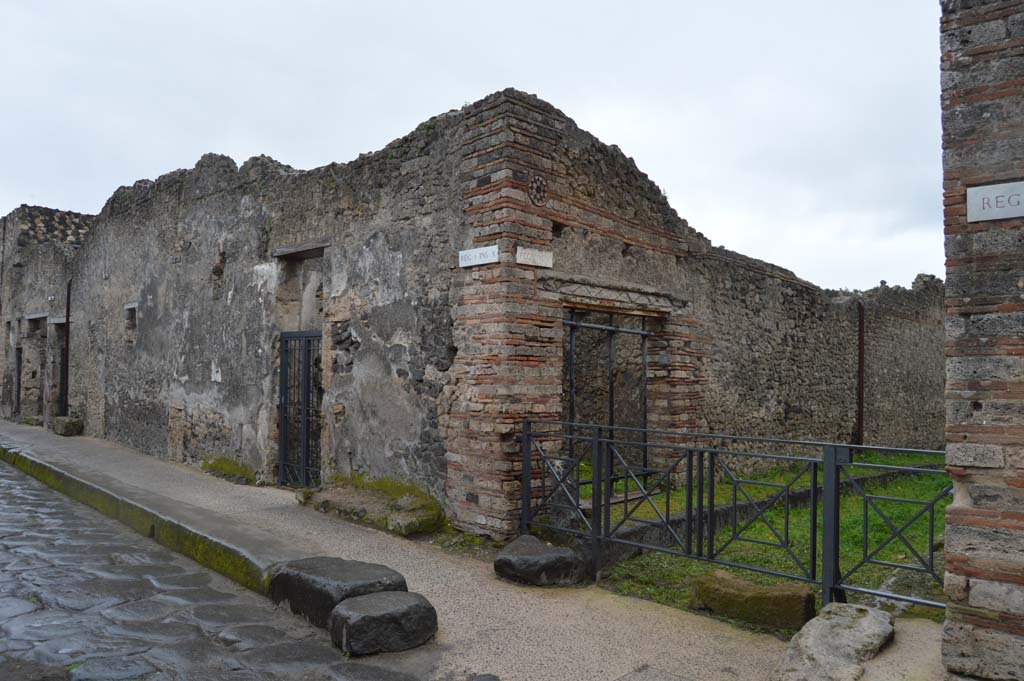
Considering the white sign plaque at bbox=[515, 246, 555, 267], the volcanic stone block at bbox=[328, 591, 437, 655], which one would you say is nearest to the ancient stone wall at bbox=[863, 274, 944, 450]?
the white sign plaque at bbox=[515, 246, 555, 267]

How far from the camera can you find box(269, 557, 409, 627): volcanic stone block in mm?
4184

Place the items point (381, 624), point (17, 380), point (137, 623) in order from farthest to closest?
point (17, 380) < point (137, 623) < point (381, 624)

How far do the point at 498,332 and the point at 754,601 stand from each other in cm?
271

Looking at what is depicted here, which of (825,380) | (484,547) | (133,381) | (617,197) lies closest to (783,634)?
(484,547)

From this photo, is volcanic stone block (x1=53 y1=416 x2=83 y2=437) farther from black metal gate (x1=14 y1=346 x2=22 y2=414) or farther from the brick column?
the brick column

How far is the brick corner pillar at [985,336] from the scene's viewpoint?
3209 millimetres

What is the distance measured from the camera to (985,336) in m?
3.33

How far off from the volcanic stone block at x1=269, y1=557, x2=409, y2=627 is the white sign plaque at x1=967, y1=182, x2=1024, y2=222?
11.4 feet

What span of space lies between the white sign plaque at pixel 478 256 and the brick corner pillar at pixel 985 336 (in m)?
3.33

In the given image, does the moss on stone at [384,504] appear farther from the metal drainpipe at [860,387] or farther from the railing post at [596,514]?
the metal drainpipe at [860,387]

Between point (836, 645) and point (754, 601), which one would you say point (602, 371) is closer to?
point (754, 601)

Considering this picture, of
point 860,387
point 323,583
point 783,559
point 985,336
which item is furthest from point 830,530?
point 860,387

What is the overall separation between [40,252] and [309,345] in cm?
1159

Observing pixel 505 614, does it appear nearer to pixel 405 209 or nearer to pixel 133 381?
pixel 405 209
